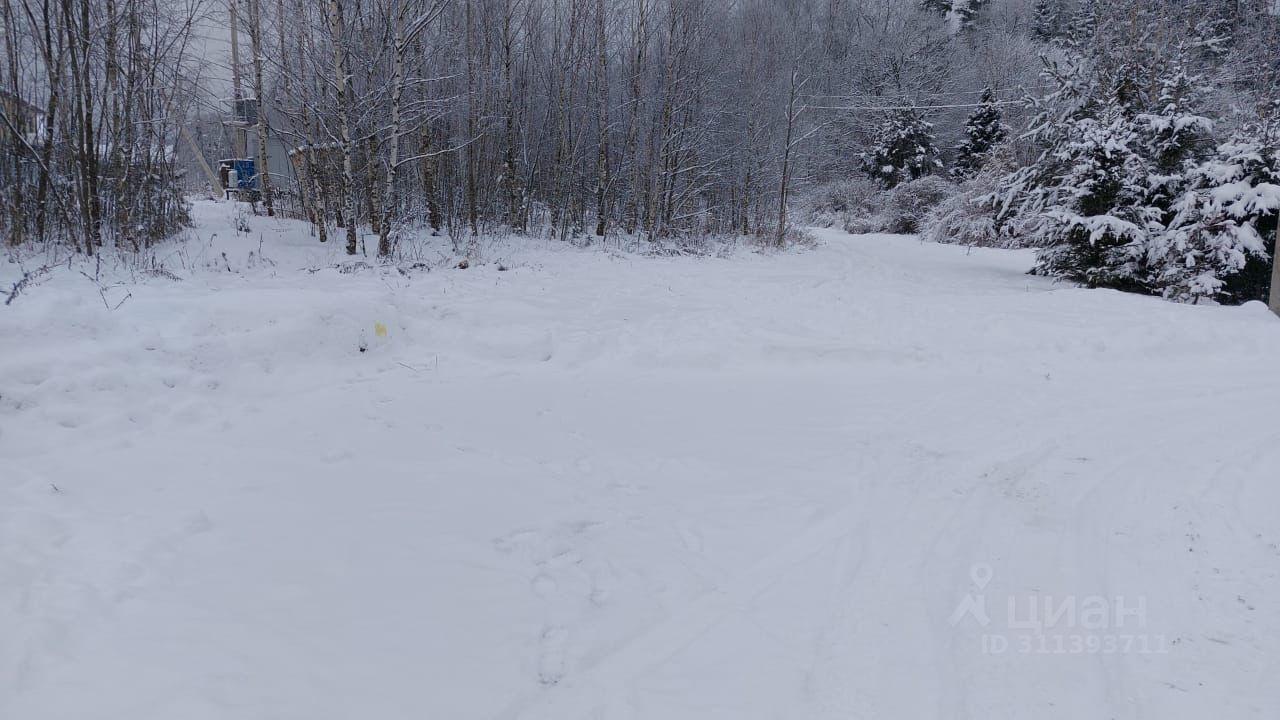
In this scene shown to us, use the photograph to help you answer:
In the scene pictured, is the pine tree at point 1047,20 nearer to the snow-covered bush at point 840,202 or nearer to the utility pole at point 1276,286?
the snow-covered bush at point 840,202

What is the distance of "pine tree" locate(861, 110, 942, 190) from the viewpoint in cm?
3173

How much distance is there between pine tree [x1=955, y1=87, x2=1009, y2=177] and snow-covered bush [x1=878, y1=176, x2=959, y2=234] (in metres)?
2.39

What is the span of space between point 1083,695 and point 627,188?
1612 cm

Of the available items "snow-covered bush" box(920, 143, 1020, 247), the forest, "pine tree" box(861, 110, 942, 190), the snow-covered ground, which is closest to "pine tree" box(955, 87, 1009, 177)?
"pine tree" box(861, 110, 942, 190)

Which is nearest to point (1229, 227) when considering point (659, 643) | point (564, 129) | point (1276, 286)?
point (1276, 286)

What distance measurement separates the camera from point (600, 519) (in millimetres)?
3410

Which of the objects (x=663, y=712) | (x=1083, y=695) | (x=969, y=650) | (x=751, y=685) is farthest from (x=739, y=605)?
(x=1083, y=695)

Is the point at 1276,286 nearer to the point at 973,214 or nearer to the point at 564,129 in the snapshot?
the point at 564,129

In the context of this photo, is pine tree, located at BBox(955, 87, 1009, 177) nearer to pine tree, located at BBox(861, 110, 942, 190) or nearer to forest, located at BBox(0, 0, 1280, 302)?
pine tree, located at BBox(861, 110, 942, 190)

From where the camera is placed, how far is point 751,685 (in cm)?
230

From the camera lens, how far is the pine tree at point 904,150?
1249 inches

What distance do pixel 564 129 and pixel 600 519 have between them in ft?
44.0

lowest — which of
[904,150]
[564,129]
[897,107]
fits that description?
[564,129]

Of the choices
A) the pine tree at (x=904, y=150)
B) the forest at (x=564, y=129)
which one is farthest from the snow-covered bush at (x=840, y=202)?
the forest at (x=564, y=129)
